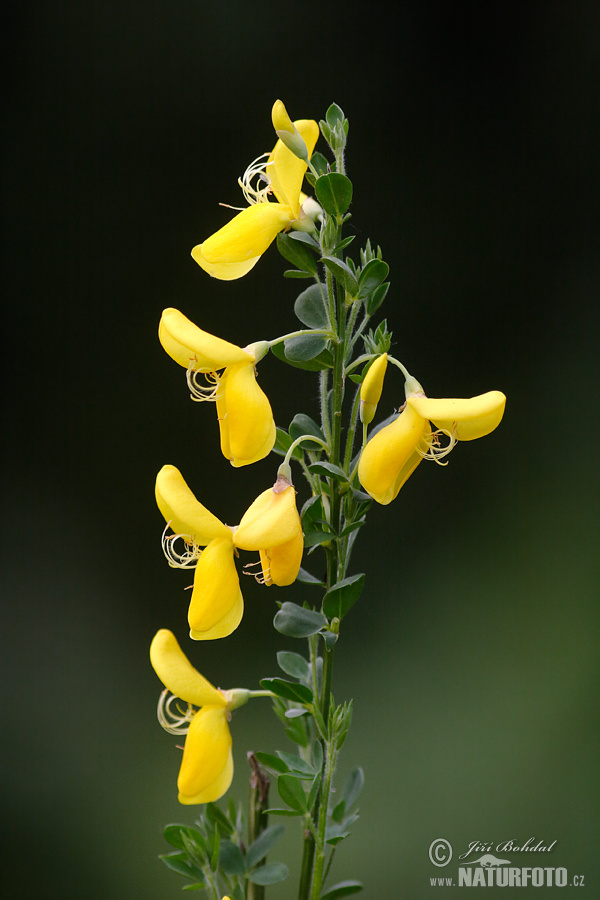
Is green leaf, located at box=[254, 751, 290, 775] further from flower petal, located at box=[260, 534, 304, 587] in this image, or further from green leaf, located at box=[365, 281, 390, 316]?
green leaf, located at box=[365, 281, 390, 316]

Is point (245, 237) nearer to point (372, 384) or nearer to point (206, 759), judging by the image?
point (372, 384)

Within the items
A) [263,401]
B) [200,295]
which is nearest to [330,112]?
[263,401]

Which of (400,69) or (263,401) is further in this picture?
(400,69)

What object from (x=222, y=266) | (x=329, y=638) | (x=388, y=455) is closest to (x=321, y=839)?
(x=329, y=638)

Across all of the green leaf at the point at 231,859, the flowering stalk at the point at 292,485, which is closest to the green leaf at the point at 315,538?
the flowering stalk at the point at 292,485

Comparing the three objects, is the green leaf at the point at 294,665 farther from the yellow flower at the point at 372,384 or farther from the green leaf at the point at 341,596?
the yellow flower at the point at 372,384

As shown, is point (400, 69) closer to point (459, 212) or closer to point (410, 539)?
point (459, 212)
